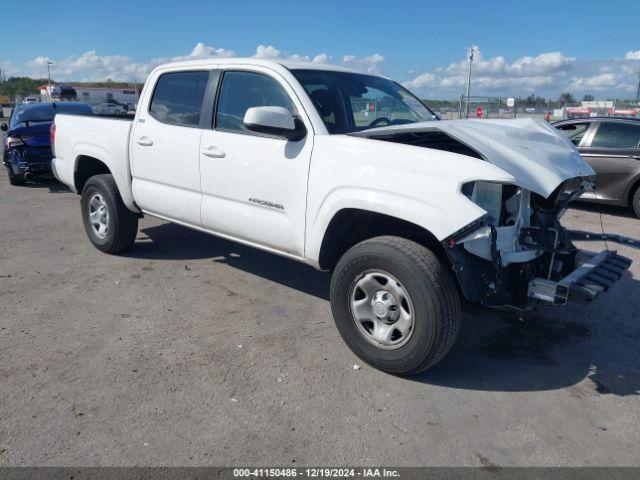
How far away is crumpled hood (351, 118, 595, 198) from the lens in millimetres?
3305

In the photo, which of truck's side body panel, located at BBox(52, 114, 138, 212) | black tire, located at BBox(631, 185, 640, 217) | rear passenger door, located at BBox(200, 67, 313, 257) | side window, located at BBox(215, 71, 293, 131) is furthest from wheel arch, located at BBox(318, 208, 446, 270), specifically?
black tire, located at BBox(631, 185, 640, 217)

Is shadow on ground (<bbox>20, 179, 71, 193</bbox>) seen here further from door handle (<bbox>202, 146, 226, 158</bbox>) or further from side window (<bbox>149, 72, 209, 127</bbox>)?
→ door handle (<bbox>202, 146, 226, 158</bbox>)

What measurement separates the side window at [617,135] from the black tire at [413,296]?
6.62 meters

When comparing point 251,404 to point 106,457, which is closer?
point 106,457

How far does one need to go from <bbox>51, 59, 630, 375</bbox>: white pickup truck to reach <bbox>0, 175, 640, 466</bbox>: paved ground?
0.45m

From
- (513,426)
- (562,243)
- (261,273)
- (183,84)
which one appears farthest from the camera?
(261,273)

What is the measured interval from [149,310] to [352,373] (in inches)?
77.3

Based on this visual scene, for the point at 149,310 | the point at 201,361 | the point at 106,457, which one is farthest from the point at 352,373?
the point at 149,310

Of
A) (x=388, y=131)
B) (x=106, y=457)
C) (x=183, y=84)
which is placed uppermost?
(x=183, y=84)

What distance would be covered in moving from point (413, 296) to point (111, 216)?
149 inches

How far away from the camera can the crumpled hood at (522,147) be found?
130 inches

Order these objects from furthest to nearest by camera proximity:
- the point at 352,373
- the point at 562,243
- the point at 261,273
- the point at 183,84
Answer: the point at 261,273 < the point at 183,84 < the point at 562,243 < the point at 352,373

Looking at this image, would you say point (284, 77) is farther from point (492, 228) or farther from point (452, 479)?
point (452, 479)

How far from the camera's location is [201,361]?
3.81 metres
